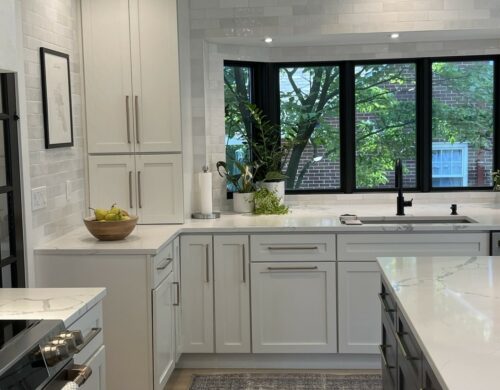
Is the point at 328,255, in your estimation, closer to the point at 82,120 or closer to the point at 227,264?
the point at 227,264

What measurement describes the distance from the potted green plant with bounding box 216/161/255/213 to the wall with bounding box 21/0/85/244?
107 cm

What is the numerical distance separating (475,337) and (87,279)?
2.25m

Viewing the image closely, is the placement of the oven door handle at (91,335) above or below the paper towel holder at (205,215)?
below

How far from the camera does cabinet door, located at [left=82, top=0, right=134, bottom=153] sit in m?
4.23

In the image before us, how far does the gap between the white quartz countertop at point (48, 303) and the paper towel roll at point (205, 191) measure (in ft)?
6.72

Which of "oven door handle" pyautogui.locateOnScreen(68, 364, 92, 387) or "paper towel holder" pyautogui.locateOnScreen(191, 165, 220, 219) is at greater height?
"paper towel holder" pyautogui.locateOnScreen(191, 165, 220, 219)

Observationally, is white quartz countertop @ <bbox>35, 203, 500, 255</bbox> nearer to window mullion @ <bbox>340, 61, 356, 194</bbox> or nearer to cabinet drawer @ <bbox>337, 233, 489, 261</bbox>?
cabinet drawer @ <bbox>337, 233, 489, 261</bbox>

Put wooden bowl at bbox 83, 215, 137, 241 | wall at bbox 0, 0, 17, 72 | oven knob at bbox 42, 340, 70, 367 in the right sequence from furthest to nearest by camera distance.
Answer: wooden bowl at bbox 83, 215, 137, 241, wall at bbox 0, 0, 17, 72, oven knob at bbox 42, 340, 70, 367

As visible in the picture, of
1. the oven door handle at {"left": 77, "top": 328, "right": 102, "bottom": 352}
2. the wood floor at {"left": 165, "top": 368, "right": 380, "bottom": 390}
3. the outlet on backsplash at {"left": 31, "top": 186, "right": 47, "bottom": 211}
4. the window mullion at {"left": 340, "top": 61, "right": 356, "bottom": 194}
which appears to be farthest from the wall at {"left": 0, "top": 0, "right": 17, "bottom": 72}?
the window mullion at {"left": 340, "top": 61, "right": 356, "bottom": 194}

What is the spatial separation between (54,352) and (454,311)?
1.25 metres

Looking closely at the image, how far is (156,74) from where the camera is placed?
4.27m

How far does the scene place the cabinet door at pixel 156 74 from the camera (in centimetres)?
423

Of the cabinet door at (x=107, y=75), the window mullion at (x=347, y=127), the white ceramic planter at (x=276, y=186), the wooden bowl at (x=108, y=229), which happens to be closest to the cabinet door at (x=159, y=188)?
the cabinet door at (x=107, y=75)

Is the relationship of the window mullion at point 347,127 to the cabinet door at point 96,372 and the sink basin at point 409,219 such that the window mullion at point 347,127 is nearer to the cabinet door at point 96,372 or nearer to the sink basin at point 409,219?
the sink basin at point 409,219
